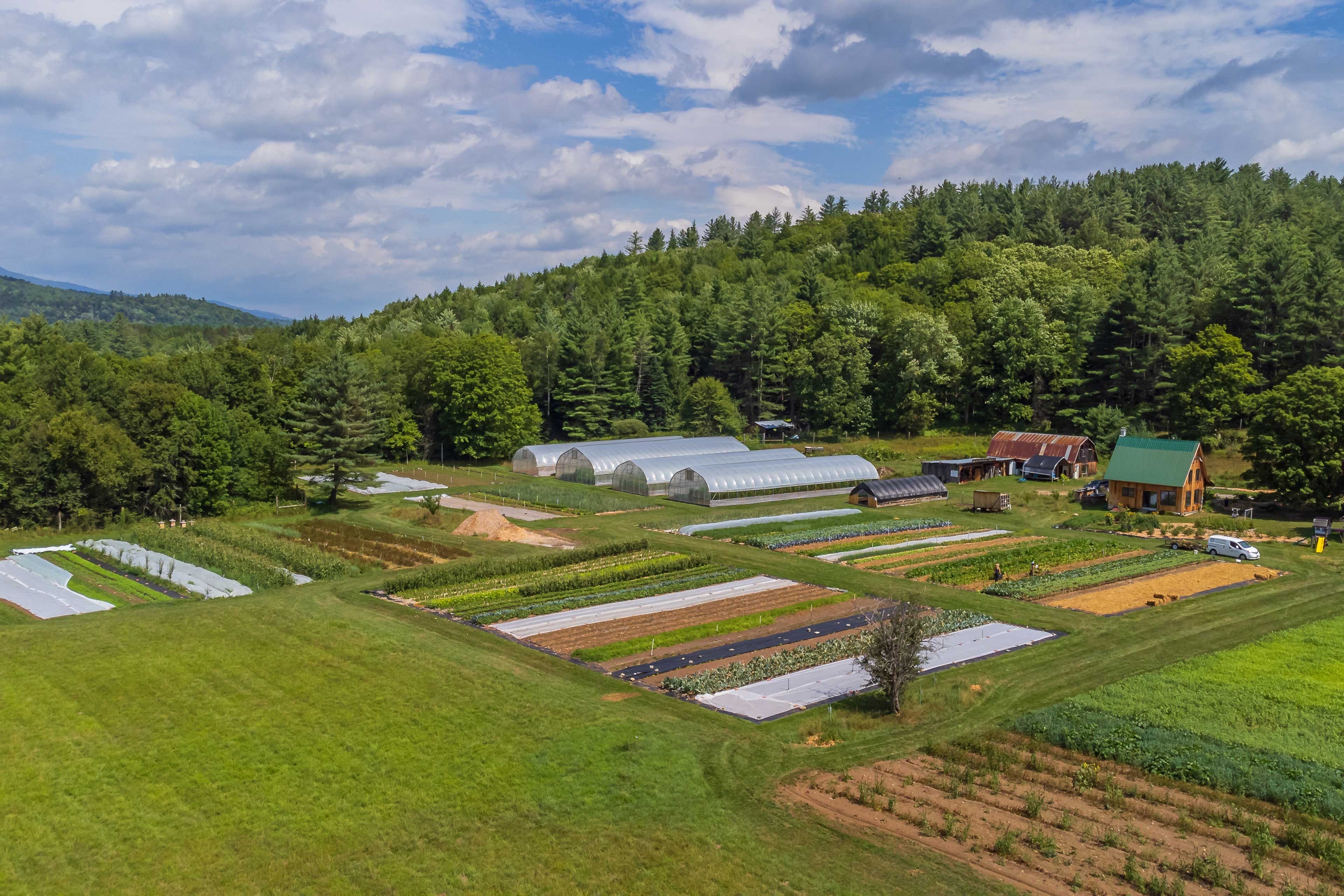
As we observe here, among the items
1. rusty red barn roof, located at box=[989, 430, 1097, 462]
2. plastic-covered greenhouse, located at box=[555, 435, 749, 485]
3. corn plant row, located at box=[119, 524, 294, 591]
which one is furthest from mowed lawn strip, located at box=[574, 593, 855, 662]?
rusty red barn roof, located at box=[989, 430, 1097, 462]

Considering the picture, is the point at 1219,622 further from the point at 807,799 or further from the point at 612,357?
the point at 612,357

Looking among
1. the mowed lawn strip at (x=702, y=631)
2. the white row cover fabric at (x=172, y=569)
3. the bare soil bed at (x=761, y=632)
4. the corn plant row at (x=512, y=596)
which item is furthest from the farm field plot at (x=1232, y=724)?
the white row cover fabric at (x=172, y=569)

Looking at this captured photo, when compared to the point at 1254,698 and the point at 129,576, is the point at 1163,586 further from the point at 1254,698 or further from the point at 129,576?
the point at 129,576

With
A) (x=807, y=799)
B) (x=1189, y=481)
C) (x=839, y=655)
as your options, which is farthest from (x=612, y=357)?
(x=807, y=799)

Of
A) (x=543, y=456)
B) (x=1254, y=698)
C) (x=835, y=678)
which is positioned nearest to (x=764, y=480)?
(x=543, y=456)

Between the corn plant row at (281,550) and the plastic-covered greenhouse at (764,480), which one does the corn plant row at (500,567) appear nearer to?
the corn plant row at (281,550)

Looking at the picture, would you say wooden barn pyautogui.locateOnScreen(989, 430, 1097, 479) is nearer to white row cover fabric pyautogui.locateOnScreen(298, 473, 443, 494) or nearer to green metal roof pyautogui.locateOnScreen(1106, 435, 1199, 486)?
green metal roof pyautogui.locateOnScreen(1106, 435, 1199, 486)
